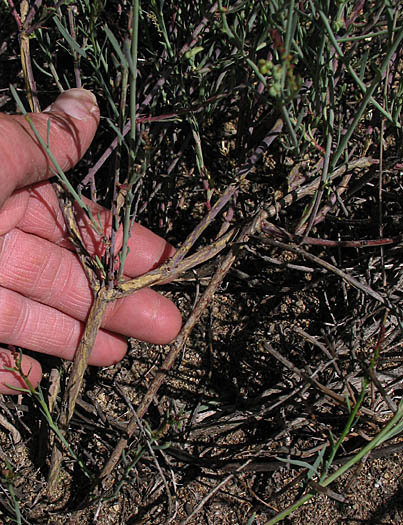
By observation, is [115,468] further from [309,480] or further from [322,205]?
[322,205]

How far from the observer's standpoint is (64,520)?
1.32 metres

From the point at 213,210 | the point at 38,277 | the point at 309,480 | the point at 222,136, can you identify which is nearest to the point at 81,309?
the point at 38,277

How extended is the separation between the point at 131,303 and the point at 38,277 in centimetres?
27

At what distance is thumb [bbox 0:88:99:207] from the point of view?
1.05m

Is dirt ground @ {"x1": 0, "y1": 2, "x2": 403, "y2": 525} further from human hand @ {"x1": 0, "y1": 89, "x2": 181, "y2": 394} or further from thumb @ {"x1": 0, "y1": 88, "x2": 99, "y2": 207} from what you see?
thumb @ {"x1": 0, "y1": 88, "x2": 99, "y2": 207}

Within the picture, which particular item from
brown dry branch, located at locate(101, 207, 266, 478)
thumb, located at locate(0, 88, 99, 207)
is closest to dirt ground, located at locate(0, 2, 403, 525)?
brown dry branch, located at locate(101, 207, 266, 478)

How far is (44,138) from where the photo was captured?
1085mm

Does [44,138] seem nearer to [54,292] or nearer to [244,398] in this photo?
[54,292]

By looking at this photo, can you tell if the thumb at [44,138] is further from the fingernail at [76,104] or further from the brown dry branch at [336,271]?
the brown dry branch at [336,271]

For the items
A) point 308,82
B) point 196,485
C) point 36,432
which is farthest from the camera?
point 36,432

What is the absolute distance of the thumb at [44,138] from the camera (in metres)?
1.05

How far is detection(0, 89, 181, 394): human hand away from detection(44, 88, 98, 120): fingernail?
57mm

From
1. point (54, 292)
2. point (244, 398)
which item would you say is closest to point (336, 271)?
point (244, 398)

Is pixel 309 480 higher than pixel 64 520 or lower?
higher
